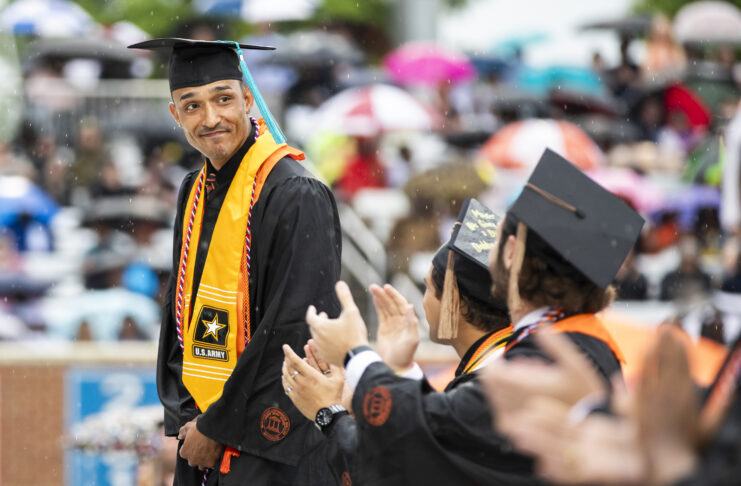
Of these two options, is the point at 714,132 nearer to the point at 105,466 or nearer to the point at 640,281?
the point at 640,281

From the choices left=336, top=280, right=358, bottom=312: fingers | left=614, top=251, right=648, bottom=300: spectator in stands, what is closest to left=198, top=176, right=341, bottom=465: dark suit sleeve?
left=336, top=280, right=358, bottom=312: fingers

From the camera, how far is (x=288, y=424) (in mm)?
4043

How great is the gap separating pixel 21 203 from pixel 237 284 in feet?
27.7

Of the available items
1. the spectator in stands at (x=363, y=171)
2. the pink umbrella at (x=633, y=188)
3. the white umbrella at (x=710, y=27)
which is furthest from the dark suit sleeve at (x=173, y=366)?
the white umbrella at (x=710, y=27)

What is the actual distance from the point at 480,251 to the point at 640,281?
25.2ft

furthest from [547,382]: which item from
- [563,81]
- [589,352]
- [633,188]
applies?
[563,81]

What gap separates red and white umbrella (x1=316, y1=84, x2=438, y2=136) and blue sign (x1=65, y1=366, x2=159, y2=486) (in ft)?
16.3

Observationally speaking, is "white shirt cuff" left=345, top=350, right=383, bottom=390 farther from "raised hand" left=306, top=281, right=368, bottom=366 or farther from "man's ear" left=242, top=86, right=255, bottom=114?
"man's ear" left=242, top=86, right=255, bottom=114

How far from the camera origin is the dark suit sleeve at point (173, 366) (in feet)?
14.0

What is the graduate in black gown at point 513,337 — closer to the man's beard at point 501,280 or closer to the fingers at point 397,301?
the man's beard at point 501,280

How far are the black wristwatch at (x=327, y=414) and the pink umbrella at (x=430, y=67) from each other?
40.2 ft

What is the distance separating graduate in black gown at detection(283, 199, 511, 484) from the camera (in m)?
3.29

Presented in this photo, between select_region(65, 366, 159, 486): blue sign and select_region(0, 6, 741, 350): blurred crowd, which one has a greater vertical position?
select_region(0, 6, 741, 350): blurred crowd

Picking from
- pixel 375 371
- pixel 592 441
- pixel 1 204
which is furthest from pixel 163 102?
pixel 592 441
